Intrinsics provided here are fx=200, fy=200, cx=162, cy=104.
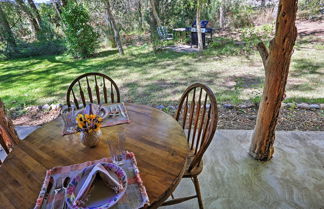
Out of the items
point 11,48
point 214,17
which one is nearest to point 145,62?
point 214,17

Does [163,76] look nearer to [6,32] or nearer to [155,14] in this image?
[155,14]

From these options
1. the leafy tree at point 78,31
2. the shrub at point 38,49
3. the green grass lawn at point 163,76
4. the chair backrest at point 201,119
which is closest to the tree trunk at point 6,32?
the shrub at point 38,49

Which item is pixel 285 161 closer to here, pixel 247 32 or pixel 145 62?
pixel 145 62

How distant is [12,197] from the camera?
794 millimetres

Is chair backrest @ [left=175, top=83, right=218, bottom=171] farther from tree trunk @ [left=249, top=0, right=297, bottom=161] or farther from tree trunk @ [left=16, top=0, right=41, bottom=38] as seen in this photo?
tree trunk @ [left=16, top=0, right=41, bottom=38]

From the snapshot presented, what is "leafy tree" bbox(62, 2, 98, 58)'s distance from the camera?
5.49m

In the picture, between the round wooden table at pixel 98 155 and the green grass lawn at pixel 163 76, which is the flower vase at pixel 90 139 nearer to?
the round wooden table at pixel 98 155

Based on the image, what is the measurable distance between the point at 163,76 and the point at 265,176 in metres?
2.98

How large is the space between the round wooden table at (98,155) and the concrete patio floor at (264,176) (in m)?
0.66

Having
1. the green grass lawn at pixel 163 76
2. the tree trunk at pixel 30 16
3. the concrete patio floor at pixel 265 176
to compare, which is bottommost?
the concrete patio floor at pixel 265 176

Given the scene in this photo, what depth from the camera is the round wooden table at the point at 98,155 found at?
812 millimetres

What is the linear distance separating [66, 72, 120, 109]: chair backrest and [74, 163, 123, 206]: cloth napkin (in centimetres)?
96

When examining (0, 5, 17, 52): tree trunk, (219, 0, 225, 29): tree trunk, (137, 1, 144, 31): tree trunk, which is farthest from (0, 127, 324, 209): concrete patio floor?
(0, 5, 17, 52): tree trunk

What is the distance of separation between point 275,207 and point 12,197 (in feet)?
5.14
